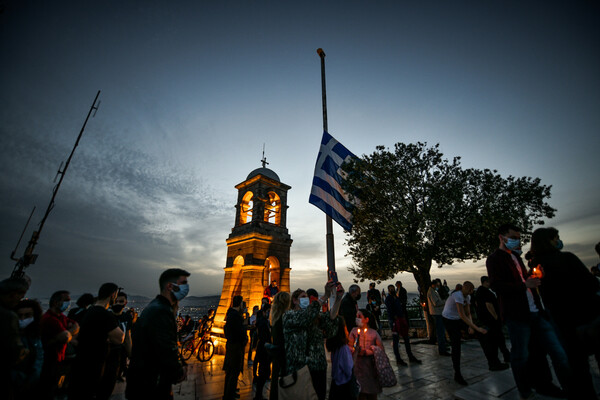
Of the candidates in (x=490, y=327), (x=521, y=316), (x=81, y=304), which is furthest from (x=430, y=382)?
(x=81, y=304)

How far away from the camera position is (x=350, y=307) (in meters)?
5.27

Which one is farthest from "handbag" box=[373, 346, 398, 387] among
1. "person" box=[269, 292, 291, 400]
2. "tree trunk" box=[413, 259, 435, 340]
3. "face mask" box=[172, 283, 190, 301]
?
"tree trunk" box=[413, 259, 435, 340]

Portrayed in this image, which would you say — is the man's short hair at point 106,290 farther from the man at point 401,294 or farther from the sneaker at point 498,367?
the man at point 401,294

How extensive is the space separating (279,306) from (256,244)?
9912mm

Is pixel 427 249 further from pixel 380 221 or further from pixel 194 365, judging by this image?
pixel 194 365

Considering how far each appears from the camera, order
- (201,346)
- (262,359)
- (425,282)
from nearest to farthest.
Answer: (262,359) < (201,346) < (425,282)

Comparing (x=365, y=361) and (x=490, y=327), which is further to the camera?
(x=490, y=327)

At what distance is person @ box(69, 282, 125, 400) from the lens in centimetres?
347

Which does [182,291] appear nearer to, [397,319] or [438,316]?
[397,319]

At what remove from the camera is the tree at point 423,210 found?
33.2 ft

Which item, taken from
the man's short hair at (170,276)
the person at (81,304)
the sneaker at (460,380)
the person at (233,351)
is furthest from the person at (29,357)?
the sneaker at (460,380)

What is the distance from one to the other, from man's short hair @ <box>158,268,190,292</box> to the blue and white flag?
646 cm

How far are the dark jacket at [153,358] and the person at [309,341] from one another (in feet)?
4.71

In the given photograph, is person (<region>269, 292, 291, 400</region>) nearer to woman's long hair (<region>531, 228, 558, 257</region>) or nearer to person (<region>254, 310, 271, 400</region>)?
person (<region>254, 310, 271, 400</region>)
